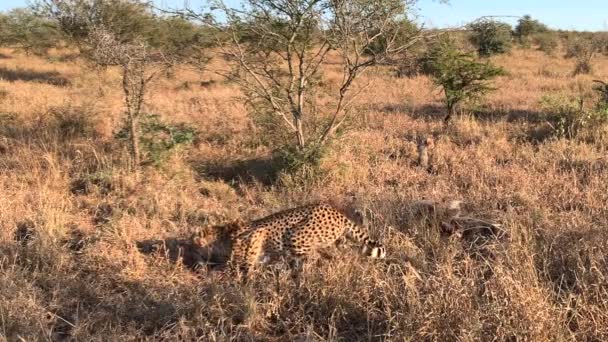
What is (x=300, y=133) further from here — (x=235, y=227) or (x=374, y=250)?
(x=374, y=250)

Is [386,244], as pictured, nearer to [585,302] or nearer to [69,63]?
[585,302]

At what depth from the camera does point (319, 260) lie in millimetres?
4625

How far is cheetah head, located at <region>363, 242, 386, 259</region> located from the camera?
441cm

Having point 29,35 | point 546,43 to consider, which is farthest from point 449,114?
point 546,43

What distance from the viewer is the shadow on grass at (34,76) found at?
57.2 ft

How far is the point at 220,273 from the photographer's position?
457cm

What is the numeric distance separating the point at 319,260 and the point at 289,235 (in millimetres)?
458

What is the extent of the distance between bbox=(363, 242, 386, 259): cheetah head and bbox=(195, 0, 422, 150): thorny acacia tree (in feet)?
9.56

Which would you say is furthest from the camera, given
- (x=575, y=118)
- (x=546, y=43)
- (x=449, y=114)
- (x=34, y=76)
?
(x=546, y=43)

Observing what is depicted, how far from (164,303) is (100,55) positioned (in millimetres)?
4318

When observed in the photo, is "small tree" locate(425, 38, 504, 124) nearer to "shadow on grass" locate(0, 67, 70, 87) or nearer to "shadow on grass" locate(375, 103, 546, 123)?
"shadow on grass" locate(375, 103, 546, 123)

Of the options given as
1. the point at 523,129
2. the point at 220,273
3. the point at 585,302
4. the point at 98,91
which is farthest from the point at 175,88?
the point at 585,302

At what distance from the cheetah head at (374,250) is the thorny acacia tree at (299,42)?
115 inches

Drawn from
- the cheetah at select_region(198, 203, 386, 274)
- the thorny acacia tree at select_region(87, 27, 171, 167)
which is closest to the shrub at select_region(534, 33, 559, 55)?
the thorny acacia tree at select_region(87, 27, 171, 167)
